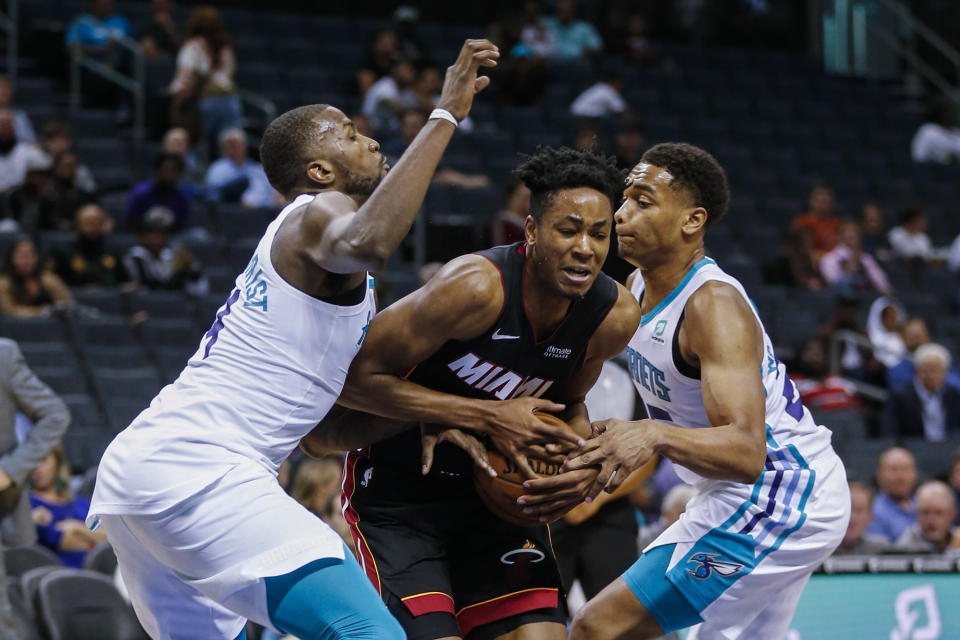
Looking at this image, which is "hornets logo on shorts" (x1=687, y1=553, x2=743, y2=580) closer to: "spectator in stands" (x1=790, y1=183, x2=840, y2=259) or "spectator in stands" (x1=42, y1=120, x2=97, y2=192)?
"spectator in stands" (x1=42, y1=120, x2=97, y2=192)

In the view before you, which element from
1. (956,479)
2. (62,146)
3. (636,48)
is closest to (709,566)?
(956,479)

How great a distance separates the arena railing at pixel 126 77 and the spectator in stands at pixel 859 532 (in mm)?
7155

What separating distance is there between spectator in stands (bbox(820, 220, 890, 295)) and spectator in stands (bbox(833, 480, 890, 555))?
5.17m

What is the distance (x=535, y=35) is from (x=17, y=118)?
20.0ft

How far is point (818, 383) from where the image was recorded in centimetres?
1009

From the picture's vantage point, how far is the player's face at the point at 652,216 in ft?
14.1

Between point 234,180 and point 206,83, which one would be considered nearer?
point 234,180

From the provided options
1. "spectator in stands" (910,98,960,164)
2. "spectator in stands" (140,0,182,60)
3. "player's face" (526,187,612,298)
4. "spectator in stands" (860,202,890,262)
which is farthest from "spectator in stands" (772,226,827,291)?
"player's face" (526,187,612,298)

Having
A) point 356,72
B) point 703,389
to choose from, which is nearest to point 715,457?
point 703,389

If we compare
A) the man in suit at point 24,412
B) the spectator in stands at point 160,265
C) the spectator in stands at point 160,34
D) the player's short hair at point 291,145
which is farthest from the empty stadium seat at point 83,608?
the spectator in stands at point 160,34

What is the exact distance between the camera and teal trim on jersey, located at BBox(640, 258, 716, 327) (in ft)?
13.9

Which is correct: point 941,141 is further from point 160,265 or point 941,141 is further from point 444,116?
point 444,116

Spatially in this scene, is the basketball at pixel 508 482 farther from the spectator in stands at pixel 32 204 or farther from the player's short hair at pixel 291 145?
the spectator in stands at pixel 32 204

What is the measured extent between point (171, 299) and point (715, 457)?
6567 mm
